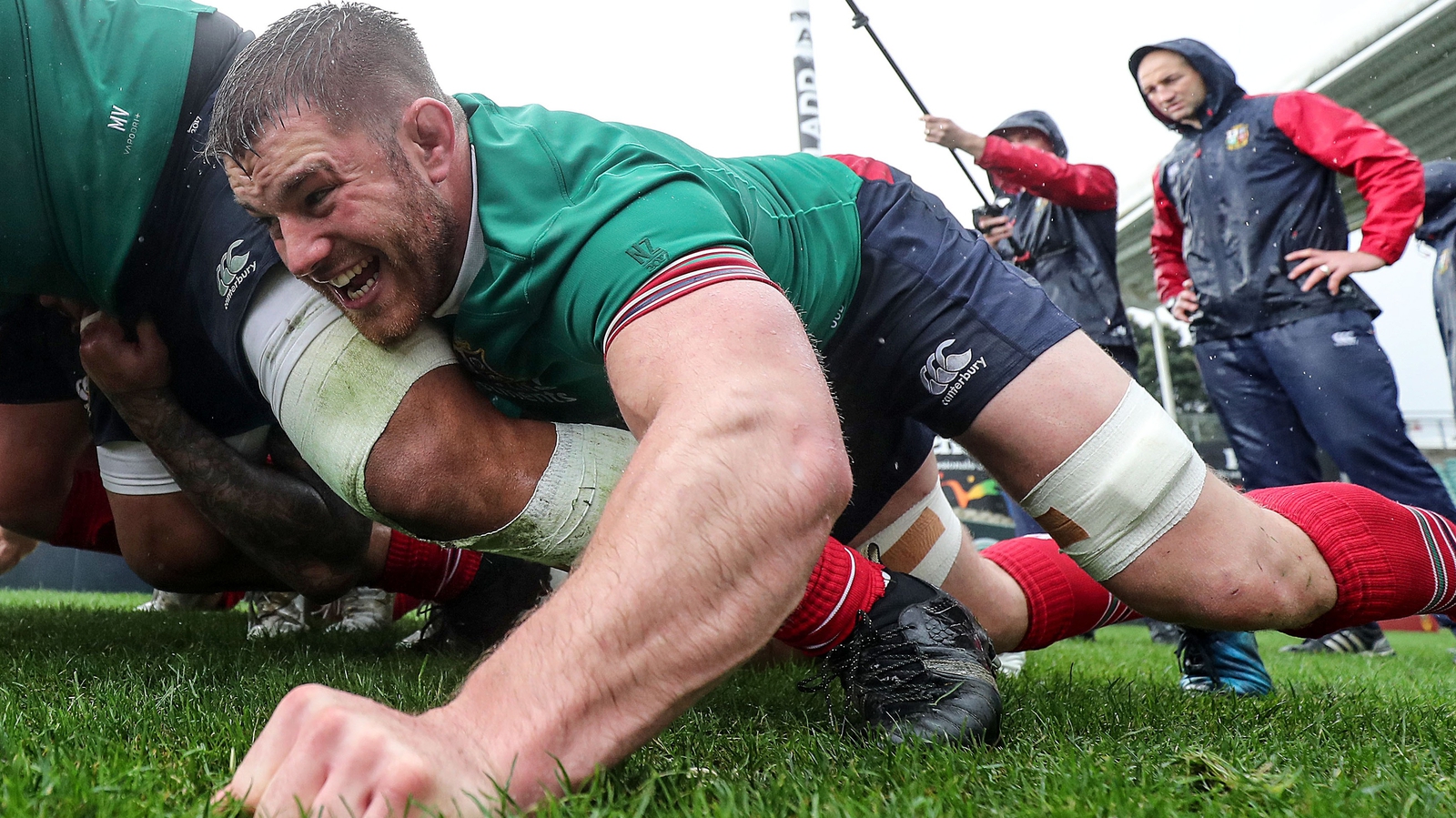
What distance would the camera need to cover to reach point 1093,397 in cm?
190

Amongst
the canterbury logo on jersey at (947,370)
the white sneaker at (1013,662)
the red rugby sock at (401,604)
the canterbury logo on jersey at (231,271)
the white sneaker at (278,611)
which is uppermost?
the canterbury logo on jersey at (231,271)

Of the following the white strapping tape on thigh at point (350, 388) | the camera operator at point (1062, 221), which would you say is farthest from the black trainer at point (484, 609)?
the camera operator at point (1062, 221)

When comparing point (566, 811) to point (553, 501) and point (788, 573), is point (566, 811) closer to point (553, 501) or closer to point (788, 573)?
point (788, 573)

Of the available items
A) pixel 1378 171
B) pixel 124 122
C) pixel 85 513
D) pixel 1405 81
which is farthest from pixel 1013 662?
pixel 1405 81

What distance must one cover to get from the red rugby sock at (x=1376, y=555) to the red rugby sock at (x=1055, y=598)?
0.49m

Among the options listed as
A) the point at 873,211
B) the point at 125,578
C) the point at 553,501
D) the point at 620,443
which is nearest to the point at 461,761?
the point at 553,501

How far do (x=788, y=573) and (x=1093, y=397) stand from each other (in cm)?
102

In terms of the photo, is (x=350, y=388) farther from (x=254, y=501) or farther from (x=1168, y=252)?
(x=1168, y=252)

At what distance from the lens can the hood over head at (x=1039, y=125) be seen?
464 centimetres

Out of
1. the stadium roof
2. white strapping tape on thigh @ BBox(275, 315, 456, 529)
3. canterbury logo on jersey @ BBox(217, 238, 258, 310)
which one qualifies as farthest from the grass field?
the stadium roof

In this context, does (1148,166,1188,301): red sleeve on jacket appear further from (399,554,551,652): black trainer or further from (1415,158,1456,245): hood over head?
(399,554,551,652): black trainer

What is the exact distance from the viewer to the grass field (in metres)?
1.04

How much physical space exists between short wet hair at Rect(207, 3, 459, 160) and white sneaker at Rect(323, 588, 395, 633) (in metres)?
2.42

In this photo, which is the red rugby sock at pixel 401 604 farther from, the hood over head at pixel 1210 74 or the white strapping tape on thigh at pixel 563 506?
the hood over head at pixel 1210 74
